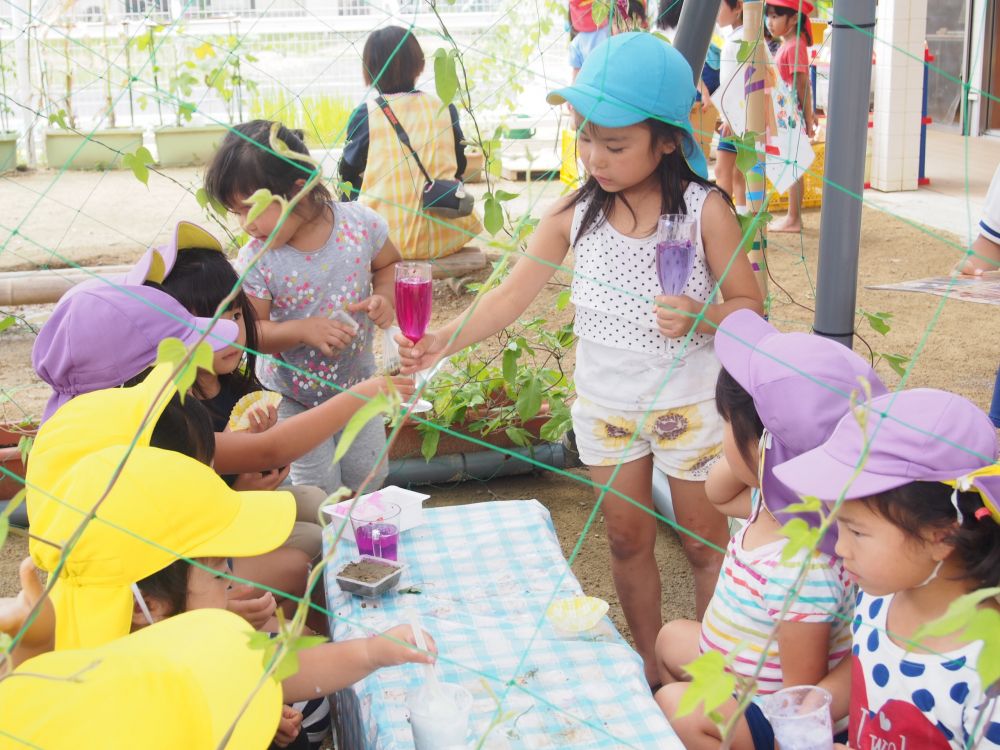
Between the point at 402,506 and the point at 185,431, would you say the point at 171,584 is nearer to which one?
the point at 185,431

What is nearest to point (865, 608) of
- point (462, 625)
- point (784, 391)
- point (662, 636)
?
point (784, 391)

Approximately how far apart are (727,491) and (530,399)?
1273 millimetres

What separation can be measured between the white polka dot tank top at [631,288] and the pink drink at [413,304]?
0.34 meters

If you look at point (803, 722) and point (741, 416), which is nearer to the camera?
point (803, 722)

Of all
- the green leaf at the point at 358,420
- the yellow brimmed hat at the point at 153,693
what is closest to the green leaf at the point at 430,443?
the yellow brimmed hat at the point at 153,693

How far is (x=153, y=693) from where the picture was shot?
1326mm

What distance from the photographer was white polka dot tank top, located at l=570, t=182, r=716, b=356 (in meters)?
2.32

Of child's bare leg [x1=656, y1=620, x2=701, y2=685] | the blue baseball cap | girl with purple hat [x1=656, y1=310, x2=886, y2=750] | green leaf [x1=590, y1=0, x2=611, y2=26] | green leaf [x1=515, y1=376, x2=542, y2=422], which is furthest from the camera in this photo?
green leaf [x1=515, y1=376, x2=542, y2=422]

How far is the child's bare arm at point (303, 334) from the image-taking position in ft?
8.78

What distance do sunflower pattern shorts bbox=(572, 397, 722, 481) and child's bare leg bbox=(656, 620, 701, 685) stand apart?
0.34m

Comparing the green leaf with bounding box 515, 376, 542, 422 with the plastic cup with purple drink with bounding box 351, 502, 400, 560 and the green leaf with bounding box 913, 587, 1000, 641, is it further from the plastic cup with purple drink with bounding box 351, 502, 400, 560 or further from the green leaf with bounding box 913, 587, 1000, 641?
the green leaf with bounding box 913, 587, 1000, 641

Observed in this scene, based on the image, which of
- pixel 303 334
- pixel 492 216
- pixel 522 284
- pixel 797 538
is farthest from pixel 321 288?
pixel 797 538

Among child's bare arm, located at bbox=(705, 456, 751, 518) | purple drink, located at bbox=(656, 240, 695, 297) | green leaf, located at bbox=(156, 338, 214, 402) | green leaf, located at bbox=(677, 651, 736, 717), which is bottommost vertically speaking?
child's bare arm, located at bbox=(705, 456, 751, 518)

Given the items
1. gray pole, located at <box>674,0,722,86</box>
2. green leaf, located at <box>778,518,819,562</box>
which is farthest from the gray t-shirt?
green leaf, located at <box>778,518,819,562</box>
